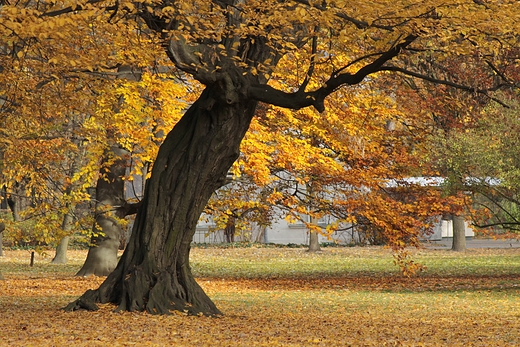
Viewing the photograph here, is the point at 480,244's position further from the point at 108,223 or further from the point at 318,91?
the point at 318,91

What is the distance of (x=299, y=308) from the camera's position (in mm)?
15531

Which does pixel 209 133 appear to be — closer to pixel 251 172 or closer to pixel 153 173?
pixel 153 173

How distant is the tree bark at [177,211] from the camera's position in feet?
43.5

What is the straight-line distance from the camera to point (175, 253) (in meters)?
13.4

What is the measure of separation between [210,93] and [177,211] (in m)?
1.88

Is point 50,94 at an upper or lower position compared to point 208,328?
upper

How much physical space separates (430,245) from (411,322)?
31.4 metres

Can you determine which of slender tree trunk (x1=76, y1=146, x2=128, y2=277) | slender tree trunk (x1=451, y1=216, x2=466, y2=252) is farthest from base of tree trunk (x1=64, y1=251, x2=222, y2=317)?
slender tree trunk (x1=451, y1=216, x2=466, y2=252)

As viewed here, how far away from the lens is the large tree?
1251 centimetres

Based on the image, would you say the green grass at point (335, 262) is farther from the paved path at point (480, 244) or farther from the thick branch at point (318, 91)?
the thick branch at point (318, 91)

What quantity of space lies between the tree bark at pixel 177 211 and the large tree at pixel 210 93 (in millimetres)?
15

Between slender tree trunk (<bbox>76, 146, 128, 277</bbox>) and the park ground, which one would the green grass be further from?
slender tree trunk (<bbox>76, 146, 128, 277</bbox>)

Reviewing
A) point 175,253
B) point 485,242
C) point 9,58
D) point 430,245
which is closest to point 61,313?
point 175,253

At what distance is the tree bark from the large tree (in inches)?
0.6
